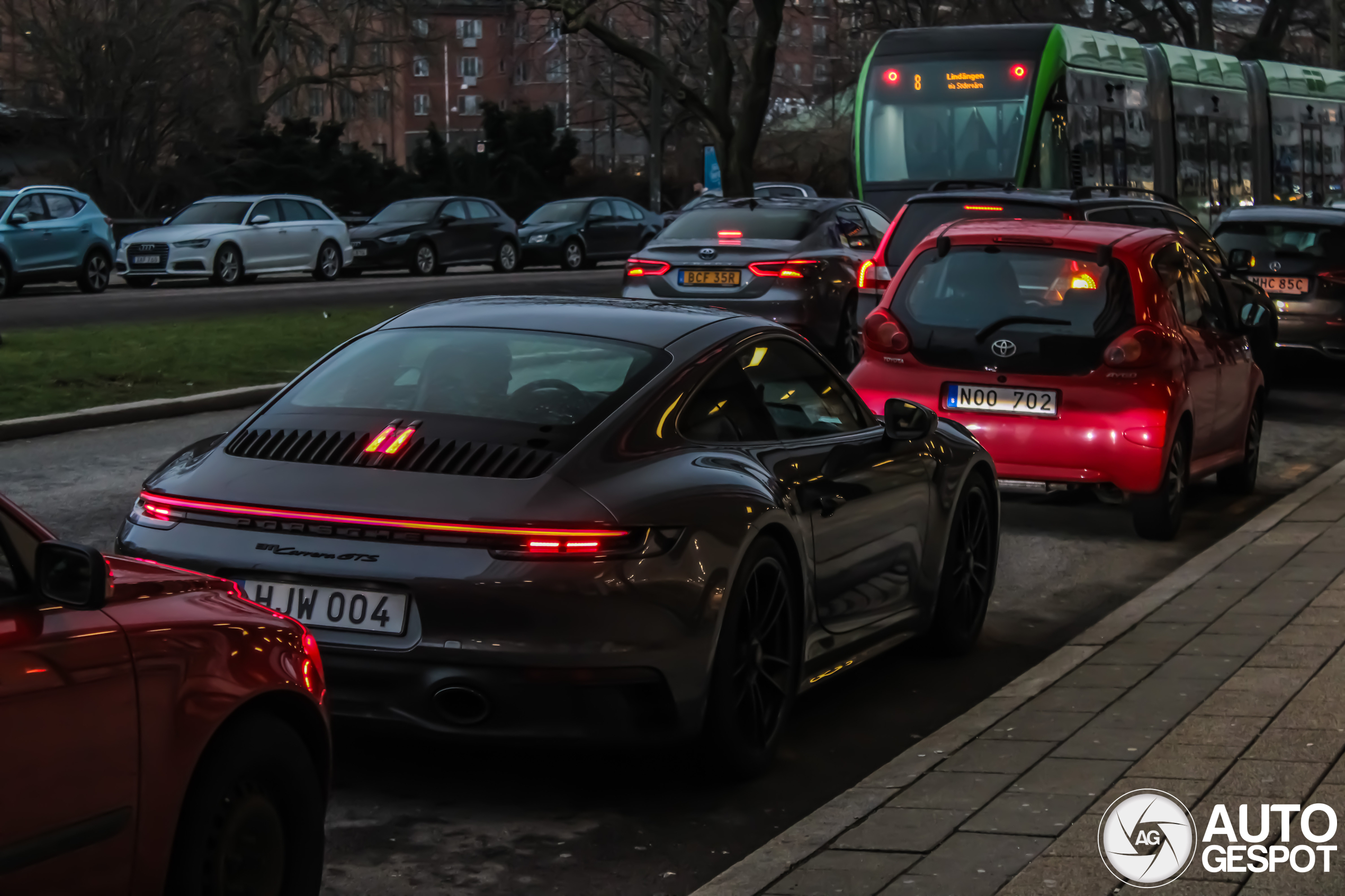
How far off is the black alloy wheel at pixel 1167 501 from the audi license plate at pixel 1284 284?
9.10 metres

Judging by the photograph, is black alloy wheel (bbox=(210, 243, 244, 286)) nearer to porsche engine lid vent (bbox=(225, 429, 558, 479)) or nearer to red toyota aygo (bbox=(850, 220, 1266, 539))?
red toyota aygo (bbox=(850, 220, 1266, 539))

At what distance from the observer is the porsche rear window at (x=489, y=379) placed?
223 inches

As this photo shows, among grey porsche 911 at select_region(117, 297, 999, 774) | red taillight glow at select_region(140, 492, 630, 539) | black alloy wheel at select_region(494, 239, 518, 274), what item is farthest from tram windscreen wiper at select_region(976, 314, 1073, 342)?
black alloy wheel at select_region(494, 239, 518, 274)

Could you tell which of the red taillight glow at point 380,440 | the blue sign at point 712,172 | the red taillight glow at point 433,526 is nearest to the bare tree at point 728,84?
the blue sign at point 712,172

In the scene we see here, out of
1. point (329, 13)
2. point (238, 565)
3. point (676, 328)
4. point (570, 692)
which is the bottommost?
point (570, 692)

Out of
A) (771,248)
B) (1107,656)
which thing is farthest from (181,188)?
(1107,656)

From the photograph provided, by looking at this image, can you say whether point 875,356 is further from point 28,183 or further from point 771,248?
point 28,183

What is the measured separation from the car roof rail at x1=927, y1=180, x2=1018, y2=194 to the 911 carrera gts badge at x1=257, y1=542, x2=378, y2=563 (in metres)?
9.49

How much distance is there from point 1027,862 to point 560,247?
37559 millimetres

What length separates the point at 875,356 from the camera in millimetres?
10758

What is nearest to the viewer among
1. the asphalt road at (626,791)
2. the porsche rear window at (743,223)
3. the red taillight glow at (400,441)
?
the asphalt road at (626,791)

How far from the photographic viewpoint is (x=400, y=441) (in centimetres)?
554

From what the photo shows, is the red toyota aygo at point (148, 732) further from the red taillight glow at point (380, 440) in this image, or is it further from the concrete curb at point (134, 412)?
the concrete curb at point (134, 412)

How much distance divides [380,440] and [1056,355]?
18.3 ft
